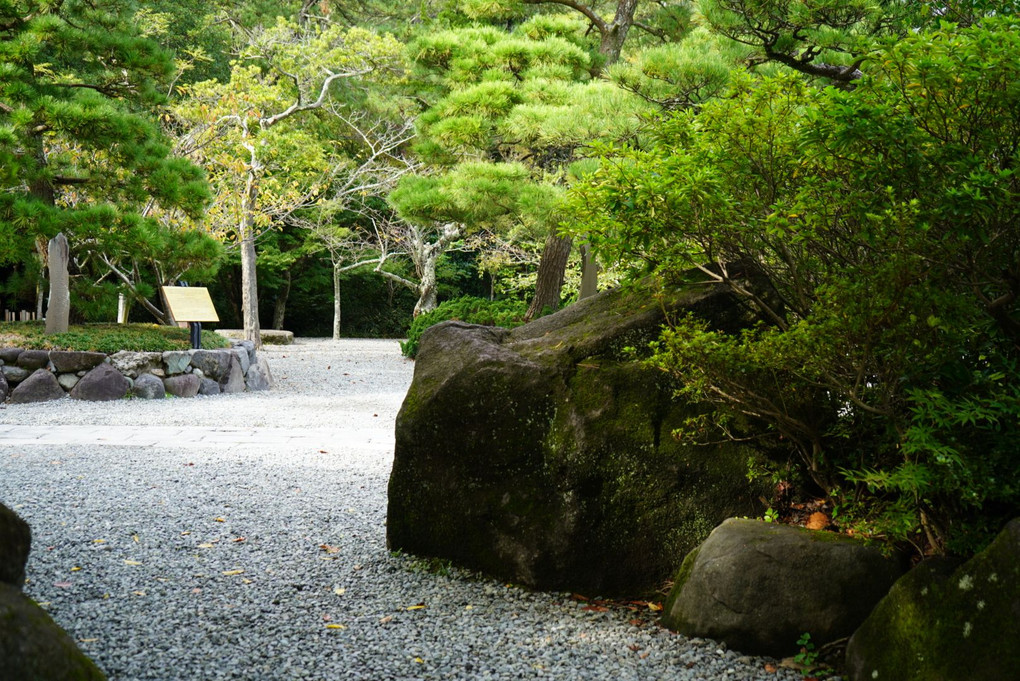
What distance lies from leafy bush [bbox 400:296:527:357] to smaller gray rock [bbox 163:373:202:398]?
344 centimetres

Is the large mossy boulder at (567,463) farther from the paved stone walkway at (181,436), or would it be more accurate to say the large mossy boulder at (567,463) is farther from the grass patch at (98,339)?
the grass patch at (98,339)

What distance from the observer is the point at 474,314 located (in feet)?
39.9

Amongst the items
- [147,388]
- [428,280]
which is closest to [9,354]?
[147,388]

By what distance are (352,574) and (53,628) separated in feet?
4.94

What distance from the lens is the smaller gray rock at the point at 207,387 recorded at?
888cm

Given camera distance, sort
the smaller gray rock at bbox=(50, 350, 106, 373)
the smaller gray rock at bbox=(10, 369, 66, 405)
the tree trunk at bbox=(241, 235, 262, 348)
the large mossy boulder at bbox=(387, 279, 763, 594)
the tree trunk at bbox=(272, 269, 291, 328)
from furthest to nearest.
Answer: the tree trunk at bbox=(272, 269, 291, 328) → the tree trunk at bbox=(241, 235, 262, 348) → the smaller gray rock at bbox=(50, 350, 106, 373) → the smaller gray rock at bbox=(10, 369, 66, 405) → the large mossy boulder at bbox=(387, 279, 763, 594)

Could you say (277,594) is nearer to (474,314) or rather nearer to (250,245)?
(474,314)

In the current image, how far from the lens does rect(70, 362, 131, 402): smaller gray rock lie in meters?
8.09

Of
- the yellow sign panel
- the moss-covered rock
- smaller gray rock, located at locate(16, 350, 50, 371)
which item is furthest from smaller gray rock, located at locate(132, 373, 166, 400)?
the moss-covered rock

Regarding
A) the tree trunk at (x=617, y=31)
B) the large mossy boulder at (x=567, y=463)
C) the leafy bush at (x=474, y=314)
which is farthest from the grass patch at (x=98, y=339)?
the large mossy boulder at (x=567, y=463)

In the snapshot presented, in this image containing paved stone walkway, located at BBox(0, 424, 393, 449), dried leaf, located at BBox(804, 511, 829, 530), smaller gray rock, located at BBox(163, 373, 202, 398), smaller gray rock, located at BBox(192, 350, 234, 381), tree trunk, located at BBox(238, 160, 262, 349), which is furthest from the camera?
tree trunk, located at BBox(238, 160, 262, 349)

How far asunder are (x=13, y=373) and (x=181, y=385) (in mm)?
1563

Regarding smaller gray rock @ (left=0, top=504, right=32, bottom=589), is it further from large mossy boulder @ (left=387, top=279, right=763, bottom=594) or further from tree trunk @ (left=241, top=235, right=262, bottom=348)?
tree trunk @ (left=241, top=235, right=262, bottom=348)

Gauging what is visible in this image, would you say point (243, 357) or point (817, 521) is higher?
point (243, 357)
